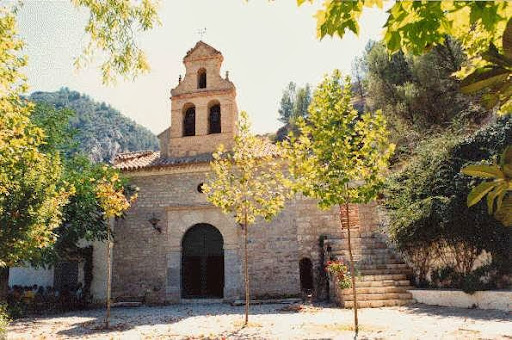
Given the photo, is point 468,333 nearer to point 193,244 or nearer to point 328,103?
point 328,103

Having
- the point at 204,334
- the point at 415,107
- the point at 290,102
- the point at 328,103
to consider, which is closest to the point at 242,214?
the point at 204,334

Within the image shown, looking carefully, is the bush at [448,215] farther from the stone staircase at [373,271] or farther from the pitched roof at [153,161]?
the pitched roof at [153,161]

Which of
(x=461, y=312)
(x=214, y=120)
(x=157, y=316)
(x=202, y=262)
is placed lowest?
(x=157, y=316)

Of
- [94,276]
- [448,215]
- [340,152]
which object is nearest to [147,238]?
[94,276]

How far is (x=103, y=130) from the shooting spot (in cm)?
6166

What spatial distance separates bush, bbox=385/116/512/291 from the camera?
9.13 metres

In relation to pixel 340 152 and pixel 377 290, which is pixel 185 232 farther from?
pixel 340 152

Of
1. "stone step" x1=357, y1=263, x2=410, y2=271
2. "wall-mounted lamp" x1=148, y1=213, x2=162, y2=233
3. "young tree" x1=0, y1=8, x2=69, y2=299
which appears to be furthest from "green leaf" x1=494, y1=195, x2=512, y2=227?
"wall-mounted lamp" x1=148, y1=213, x2=162, y2=233

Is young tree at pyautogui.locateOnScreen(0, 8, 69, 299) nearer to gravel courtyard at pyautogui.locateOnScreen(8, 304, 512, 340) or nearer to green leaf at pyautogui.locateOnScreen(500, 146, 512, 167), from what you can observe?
gravel courtyard at pyautogui.locateOnScreen(8, 304, 512, 340)

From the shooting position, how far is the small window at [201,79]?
51.9ft

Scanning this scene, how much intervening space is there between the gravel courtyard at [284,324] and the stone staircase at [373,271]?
0.58 metres

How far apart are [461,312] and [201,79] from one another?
12.7 metres

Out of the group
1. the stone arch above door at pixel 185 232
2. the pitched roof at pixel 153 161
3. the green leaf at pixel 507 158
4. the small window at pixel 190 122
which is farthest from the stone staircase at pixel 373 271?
the green leaf at pixel 507 158

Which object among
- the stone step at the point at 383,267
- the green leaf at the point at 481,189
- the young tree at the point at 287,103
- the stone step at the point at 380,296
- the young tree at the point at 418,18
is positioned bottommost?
the stone step at the point at 380,296
